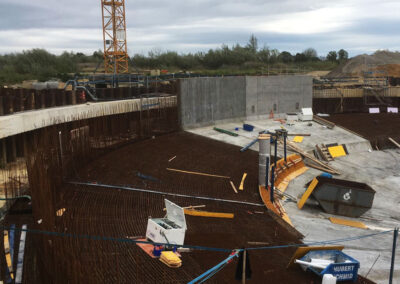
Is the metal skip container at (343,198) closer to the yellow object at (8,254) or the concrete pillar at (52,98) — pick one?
the yellow object at (8,254)

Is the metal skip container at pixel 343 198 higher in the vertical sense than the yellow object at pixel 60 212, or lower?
lower

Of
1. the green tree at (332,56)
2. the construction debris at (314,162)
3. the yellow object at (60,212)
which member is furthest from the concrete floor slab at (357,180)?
the green tree at (332,56)

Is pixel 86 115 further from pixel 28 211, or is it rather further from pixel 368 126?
pixel 368 126

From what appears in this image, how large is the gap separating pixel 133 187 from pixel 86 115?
722 cm

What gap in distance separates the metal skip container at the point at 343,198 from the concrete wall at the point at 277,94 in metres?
17.1

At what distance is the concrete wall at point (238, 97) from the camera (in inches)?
1174

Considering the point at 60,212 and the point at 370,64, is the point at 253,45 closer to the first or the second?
the point at 370,64

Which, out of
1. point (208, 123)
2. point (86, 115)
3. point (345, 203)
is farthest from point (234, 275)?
point (208, 123)

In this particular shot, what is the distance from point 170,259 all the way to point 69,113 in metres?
13.6

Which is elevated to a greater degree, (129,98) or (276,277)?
(129,98)

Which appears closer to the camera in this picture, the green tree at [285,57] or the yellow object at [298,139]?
the yellow object at [298,139]

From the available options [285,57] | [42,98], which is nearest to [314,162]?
[42,98]

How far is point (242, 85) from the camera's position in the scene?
33.7 metres

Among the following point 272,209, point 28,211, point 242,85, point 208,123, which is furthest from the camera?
point 242,85
